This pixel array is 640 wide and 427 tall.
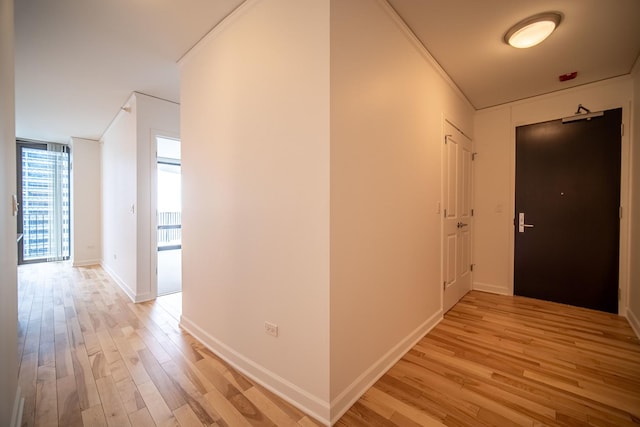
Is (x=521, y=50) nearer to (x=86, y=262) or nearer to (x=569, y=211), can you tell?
(x=569, y=211)

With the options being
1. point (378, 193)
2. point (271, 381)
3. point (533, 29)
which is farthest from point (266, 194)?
point (533, 29)

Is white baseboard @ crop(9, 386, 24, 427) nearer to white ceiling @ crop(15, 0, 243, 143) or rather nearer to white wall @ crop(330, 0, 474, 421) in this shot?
white wall @ crop(330, 0, 474, 421)

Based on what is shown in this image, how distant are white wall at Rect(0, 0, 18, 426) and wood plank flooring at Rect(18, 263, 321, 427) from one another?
0.36 meters

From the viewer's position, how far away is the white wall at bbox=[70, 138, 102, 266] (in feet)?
18.0

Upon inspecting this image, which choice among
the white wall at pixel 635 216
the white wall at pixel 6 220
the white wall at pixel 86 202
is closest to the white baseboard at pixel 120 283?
the white wall at pixel 86 202

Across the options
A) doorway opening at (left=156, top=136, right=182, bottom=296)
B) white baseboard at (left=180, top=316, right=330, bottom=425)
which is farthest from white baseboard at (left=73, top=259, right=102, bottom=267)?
white baseboard at (left=180, top=316, right=330, bottom=425)

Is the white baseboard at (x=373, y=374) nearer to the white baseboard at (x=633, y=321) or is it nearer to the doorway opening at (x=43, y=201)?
the white baseboard at (x=633, y=321)

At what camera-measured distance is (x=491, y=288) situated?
12.3 feet

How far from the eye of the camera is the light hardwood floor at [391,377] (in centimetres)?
147

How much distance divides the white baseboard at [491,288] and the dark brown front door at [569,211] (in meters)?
0.12

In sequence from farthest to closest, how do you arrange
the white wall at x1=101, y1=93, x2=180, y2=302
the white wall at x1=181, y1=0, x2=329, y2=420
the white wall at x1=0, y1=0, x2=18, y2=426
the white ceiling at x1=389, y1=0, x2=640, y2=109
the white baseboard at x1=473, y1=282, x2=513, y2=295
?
the white baseboard at x1=473, y1=282, x2=513, y2=295 < the white wall at x1=101, y1=93, x2=180, y2=302 < the white ceiling at x1=389, y1=0, x2=640, y2=109 < the white wall at x1=181, y1=0, x2=329, y2=420 < the white wall at x1=0, y1=0, x2=18, y2=426

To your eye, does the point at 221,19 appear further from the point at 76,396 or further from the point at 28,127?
the point at 28,127

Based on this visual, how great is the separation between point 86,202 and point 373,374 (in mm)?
6927

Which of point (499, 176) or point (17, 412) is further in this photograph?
point (499, 176)
